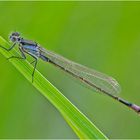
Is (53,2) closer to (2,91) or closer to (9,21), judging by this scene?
(9,21)

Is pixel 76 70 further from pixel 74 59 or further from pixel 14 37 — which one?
pixel 14 37

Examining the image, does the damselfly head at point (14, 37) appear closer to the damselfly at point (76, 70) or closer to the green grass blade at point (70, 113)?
the damselfly at point (76, 70)

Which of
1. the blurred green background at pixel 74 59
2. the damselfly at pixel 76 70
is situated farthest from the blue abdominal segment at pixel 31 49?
the blurred green background at pixel 74 59

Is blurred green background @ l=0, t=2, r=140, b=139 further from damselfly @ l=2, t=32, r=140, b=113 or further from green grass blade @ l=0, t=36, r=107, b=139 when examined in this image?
green grass blade @ l=0, t=36, r=107, b=139

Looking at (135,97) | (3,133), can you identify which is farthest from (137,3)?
(3,133)

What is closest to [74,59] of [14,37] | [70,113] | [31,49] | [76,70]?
[76,70]

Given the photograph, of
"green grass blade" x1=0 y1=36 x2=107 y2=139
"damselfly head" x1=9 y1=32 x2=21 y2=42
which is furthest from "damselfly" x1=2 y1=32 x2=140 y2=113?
"green grass blade" x1=0 y1=36 x2=107 y2=139
